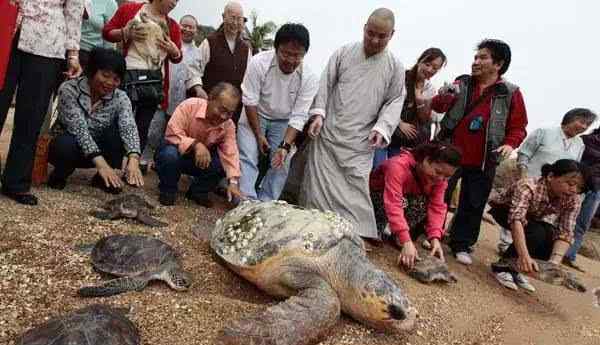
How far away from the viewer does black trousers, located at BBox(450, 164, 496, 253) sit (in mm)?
3473

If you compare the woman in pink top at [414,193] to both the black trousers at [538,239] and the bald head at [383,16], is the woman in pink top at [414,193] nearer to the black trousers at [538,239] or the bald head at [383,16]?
the black trousers at [538,239]

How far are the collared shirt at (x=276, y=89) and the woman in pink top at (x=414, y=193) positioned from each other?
0.82 m

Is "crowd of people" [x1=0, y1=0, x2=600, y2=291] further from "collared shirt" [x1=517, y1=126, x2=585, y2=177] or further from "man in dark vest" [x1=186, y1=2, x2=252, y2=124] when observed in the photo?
"collared shirt" [x1=517, y1=126, x2=585, y2=177]

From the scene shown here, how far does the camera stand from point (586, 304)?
10.4ft

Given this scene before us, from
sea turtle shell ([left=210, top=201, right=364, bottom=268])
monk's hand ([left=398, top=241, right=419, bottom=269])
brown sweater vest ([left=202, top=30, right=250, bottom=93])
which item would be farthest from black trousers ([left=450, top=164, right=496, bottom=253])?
brown sweater vest ([left=202, top=30, right=250, bottom=93])

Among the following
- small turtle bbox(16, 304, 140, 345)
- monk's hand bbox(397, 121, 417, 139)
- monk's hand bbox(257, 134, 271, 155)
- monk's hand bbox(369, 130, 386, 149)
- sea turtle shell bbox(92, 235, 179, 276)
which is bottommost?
sea turtle shell bbox(92, 235, 179, 276)

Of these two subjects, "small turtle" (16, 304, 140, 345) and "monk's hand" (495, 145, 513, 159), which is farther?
"monk's hand" (495, 145, 513, 159)

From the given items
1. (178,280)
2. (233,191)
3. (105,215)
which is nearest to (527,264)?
(233,191)

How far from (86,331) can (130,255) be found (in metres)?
0.76

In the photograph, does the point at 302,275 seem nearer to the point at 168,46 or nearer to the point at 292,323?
the point at 292,323

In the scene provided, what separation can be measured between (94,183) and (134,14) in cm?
137

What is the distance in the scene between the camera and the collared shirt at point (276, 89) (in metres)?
3.39

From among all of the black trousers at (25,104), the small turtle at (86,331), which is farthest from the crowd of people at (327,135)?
the small turtle at (86,331)

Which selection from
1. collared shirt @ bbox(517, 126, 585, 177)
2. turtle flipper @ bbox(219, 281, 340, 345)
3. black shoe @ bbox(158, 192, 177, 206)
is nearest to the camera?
turtle flipper @ bbox(219, 281, 340, 345)
